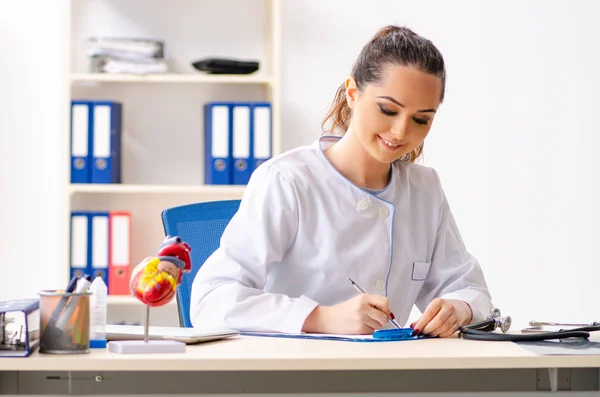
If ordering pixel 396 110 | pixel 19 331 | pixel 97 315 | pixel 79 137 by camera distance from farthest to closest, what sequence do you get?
1. pixel 79 137
2. pixel 396 110
3. pixel 97 315
4. pixel 19 331

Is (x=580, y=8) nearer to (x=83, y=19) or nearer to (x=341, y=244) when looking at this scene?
(x=83, y=19)

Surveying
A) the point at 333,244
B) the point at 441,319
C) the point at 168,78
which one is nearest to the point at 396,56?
the point at 333,244

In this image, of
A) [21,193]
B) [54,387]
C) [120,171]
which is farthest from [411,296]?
[21,193]

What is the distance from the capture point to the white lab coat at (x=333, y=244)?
1.72 meters

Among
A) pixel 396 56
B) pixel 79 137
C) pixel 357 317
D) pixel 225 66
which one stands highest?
pixel 225 66

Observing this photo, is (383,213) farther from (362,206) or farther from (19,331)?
(19,331)

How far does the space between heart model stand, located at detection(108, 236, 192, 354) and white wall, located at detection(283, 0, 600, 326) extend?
2483mm

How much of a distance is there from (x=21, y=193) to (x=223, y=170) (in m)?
0.85

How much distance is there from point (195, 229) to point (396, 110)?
1.95 feet

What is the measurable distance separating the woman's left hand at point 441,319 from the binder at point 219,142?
69.8 inches

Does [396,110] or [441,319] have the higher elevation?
[396,110]

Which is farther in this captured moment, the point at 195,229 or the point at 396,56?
the point at 195,229

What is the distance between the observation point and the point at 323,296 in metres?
1.82

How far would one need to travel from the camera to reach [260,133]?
10.8 ft
